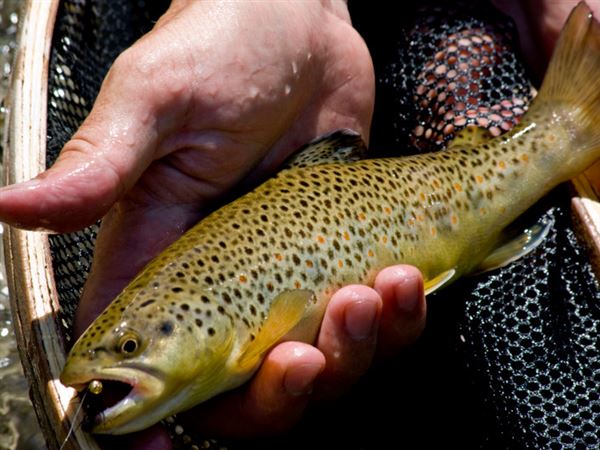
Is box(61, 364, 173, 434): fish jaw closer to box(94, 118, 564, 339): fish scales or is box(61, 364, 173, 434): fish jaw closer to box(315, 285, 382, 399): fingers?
box(94, 118, 564, 339): fish scales

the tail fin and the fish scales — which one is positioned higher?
the tail fin

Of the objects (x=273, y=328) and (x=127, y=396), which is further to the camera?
(x=273, y=328)

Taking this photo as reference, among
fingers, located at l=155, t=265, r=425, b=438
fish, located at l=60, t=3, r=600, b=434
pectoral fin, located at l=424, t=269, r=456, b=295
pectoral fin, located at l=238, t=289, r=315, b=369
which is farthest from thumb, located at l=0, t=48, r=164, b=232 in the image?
pectoral fin, located at l=424, t=269, r=456, b=295

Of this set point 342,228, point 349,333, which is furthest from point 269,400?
point 342,228

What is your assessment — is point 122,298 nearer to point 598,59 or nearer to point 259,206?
point 259,206

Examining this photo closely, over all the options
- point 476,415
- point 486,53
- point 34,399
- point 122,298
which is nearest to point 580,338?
point 476,415

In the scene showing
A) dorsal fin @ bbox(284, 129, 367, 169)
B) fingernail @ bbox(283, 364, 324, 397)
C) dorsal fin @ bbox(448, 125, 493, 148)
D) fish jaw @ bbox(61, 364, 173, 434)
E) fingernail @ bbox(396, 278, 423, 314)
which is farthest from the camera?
dorsal fin @ bbox(448, 125, 493, 148)

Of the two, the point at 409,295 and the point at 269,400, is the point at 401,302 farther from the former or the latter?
the point at 269,400

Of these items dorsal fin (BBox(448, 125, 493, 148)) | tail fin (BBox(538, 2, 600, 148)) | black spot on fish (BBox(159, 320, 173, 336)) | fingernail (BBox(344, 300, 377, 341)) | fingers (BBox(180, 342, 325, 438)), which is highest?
tail fin (BBox(538, 2, 600, 148))
